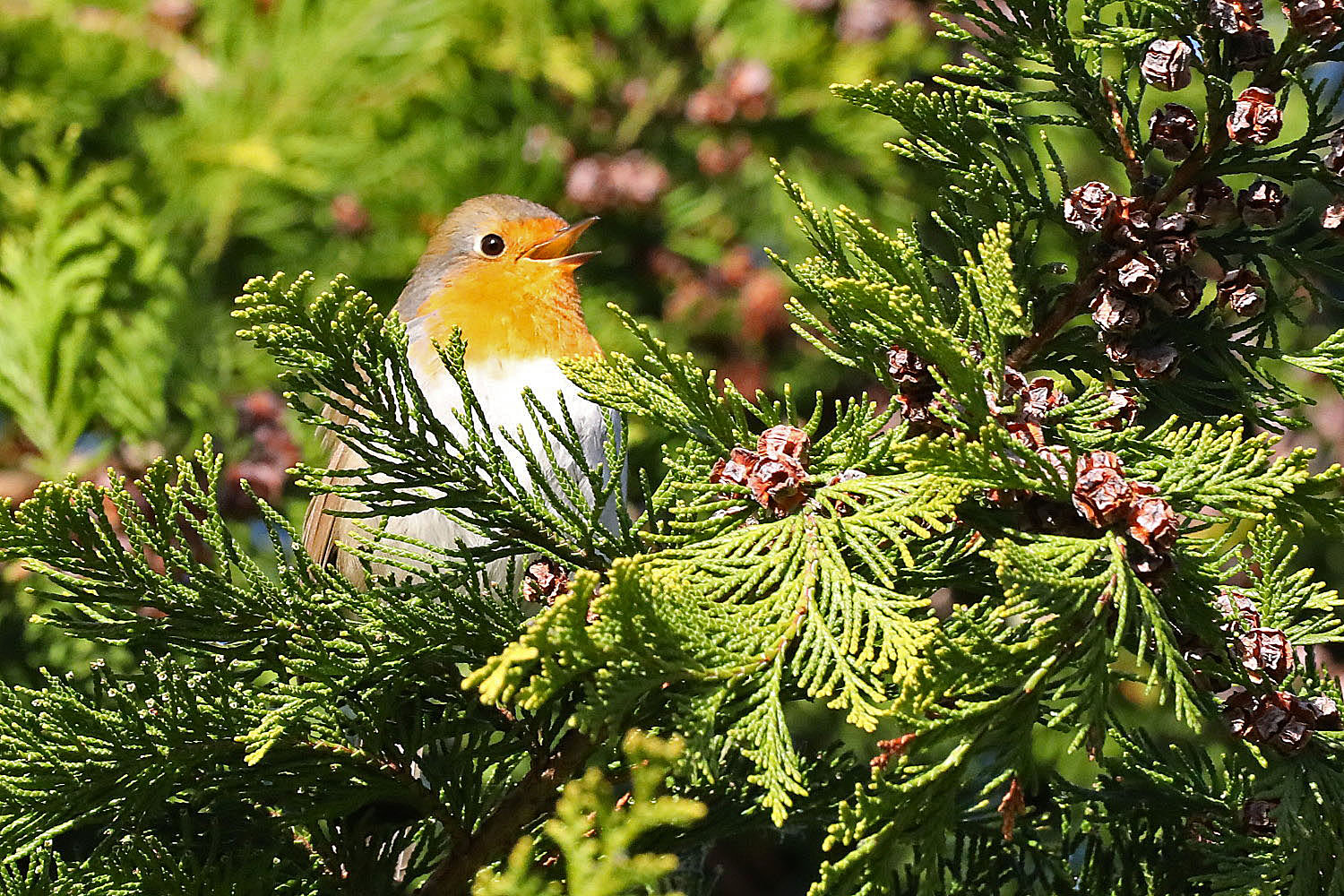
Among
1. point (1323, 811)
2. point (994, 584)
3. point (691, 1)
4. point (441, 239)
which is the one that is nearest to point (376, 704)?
point (994, 584)

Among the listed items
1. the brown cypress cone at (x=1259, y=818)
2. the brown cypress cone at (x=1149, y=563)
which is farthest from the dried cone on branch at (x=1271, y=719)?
the brown cypress cone at (x=1149, y=563)

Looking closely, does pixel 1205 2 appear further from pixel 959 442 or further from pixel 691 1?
pixel 691 1

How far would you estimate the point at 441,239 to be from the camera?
3371 millimetres

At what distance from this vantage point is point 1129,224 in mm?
1419

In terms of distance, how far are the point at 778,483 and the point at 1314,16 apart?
2.48 feet

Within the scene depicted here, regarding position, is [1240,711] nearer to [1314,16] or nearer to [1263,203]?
[1263,203]

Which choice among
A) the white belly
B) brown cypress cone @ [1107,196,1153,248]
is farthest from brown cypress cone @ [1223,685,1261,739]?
the white belly

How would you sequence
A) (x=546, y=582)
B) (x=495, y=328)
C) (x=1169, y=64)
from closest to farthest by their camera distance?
(x=1169, y=64) < (x=546, y=582) < (x=495, y=328)

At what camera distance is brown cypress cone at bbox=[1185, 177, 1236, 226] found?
4.70 ft

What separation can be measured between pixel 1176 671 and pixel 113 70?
10.1 ft

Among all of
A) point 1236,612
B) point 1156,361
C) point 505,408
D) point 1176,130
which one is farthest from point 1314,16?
point 505,408

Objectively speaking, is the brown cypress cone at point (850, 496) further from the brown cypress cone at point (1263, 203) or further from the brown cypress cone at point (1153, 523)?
the brown cypress cone at point (1263, 203)

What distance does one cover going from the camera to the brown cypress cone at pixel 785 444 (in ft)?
4.28

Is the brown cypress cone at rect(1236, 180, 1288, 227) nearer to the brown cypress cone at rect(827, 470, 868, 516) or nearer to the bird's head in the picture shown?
the brown cypress cone at rect(827, 470, 868, 516)
